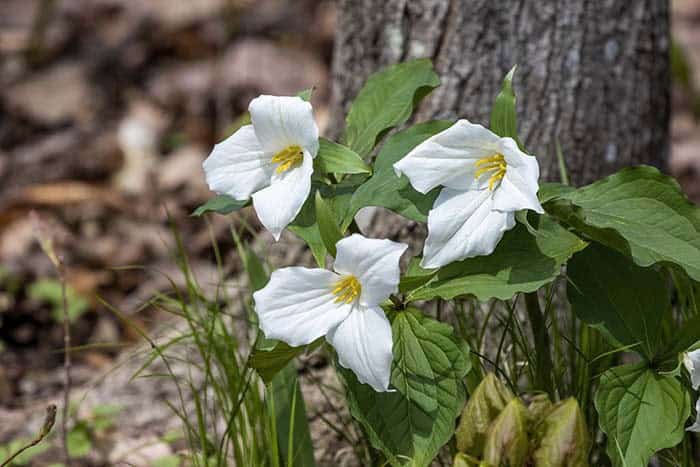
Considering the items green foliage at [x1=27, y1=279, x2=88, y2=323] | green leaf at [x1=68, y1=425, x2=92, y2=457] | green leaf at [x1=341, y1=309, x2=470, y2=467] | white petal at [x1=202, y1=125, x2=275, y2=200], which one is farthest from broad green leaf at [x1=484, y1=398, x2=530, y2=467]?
green foliage at [x1=27, y1=279, x2=88, y2=323]

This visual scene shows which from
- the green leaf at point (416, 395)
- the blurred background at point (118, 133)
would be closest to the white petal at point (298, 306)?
the green leaf at point (416, 395)

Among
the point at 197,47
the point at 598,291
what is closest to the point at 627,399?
the point at 598,291

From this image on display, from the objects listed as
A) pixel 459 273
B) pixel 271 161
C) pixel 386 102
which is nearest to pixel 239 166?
→ pixel 271 161

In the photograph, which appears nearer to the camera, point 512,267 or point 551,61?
point 512,267

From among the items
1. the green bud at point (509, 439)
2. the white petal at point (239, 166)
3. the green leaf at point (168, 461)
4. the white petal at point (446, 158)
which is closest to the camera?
the green bud at point (509, 439)

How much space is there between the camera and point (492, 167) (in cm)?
118

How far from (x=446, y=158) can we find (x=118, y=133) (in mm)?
2605

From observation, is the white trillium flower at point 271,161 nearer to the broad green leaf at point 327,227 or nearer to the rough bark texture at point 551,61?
the broad green leaf at point 327,227

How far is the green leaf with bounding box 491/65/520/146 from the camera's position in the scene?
3.87 ft

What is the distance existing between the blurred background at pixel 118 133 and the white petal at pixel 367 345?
109 cm

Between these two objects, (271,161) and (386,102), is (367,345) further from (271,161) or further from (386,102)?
(386,102)

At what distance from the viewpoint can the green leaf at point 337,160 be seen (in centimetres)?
122

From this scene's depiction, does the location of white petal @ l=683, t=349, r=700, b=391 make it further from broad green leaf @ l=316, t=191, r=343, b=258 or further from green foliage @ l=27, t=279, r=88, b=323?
green foliage @ l=27, t=279, r=88, b=323

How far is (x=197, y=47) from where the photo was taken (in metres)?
4.10
